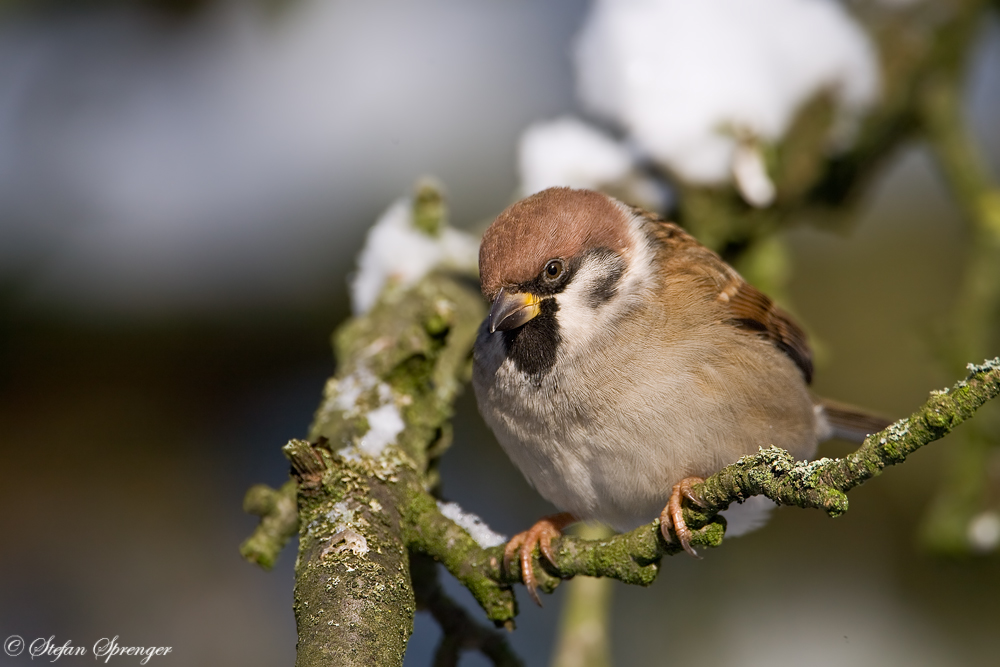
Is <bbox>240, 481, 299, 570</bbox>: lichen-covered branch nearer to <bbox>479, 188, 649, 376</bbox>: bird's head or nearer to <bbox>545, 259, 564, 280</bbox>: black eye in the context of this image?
<bbox>479, 188, 649, 376</bbox>: bird's head

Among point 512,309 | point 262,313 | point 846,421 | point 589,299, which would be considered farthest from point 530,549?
point 262,313

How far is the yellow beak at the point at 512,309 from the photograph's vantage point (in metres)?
2.67

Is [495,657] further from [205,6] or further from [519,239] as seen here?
[205,6]

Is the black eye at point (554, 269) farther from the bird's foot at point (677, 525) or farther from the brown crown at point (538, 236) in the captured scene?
the bird's foot at point (677, 525)

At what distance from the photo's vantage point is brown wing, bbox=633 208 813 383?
9.90 ft

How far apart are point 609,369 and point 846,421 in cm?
132

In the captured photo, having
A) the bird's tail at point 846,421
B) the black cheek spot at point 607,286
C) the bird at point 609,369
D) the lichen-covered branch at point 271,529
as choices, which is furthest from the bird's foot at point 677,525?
the bird's tail at point 846,421

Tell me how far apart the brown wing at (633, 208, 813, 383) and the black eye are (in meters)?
0.49

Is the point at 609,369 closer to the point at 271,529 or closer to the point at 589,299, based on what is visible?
the point at 589,299

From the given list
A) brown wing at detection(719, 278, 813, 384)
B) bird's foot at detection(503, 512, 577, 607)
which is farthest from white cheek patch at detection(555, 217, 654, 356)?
bird's foot at detection(503, 512, 577, 607)
